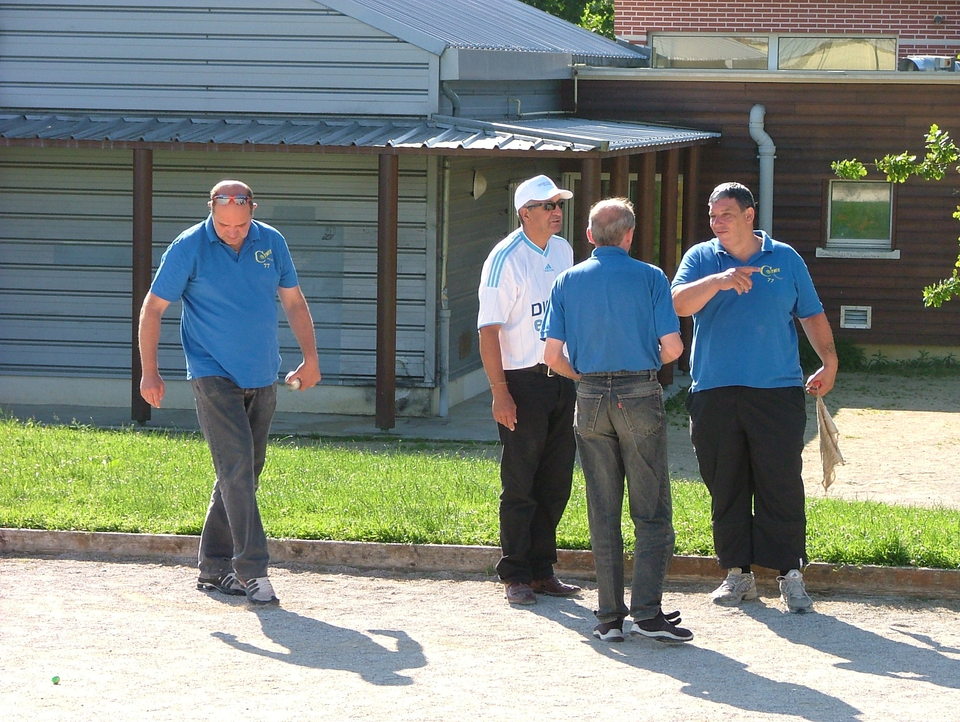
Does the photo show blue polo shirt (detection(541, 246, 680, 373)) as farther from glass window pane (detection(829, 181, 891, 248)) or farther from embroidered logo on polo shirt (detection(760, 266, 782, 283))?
glass window pane (detection(829, 181, 891, 248))

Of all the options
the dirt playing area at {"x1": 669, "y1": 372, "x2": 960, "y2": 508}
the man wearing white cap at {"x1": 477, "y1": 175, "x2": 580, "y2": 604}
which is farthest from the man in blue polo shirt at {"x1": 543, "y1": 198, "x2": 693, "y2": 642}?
the dirt playing area at {"x1": 669, "y1": 372, "x2": 960, "y2": 508}

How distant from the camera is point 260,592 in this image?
6988 millimetres

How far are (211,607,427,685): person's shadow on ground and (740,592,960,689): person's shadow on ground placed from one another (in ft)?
5.34

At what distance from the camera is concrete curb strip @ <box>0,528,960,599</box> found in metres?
7.26

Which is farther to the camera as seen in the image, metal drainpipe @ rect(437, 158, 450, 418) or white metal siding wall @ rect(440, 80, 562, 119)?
white metal siding wall @ rect(440, 80, 562, 119)

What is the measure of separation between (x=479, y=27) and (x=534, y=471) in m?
10.7

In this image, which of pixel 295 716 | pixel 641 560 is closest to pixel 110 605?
pixel 295 716

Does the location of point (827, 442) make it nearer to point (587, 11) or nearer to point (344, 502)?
point (344, 502)

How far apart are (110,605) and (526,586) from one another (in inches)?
74.7

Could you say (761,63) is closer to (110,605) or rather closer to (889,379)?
(889,379)

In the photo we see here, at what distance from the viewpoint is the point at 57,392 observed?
14.3 metres

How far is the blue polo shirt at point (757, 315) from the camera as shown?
6.81 metres

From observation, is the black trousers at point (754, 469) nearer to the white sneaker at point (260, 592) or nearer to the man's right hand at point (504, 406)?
the man's right hand at point (504, 406)

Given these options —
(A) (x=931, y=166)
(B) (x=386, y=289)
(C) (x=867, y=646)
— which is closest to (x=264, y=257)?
(C) (x=867, y=646)
